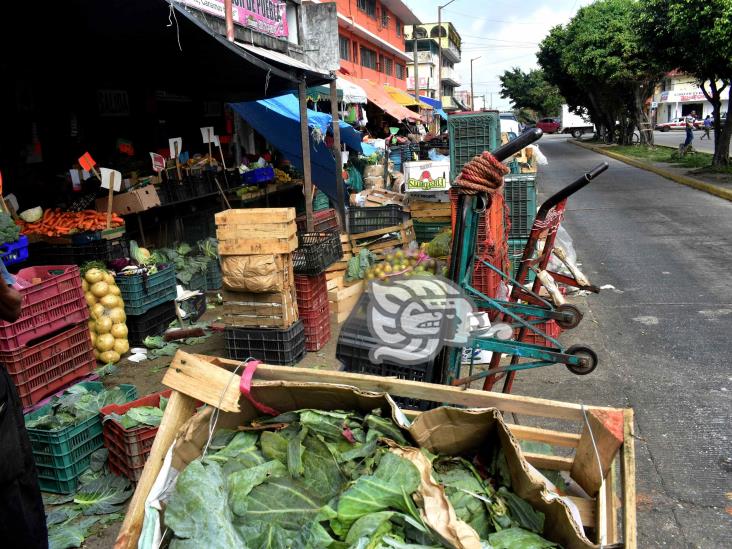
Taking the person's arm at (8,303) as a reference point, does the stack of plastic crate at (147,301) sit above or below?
below

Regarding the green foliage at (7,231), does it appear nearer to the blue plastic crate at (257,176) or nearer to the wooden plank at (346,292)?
the wooden plank at (346,292)

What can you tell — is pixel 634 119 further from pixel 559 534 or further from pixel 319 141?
pixel 559 534

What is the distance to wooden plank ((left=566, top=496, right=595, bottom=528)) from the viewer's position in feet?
7.11

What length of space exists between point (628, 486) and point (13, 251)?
5453 mm

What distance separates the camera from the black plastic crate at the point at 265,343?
18.5ft

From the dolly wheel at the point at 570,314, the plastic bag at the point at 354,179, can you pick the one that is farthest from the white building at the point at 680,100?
the dolly wheel at the point at 570,314

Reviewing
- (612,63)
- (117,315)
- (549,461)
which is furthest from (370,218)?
(612,63)

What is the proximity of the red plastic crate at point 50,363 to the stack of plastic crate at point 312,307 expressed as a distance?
2.04m

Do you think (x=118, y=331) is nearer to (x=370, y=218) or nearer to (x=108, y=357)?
(x=108, y=357)

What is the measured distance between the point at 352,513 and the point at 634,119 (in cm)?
3614

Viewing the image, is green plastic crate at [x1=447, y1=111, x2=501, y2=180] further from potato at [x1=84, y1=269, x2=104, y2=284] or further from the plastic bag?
the plastic bag

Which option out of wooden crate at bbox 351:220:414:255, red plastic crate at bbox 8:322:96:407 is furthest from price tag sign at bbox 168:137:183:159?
red plastic crate at bbox 8:322:96:407

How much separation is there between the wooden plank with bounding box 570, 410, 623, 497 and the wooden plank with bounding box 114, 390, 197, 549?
131cm

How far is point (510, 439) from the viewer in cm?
208
